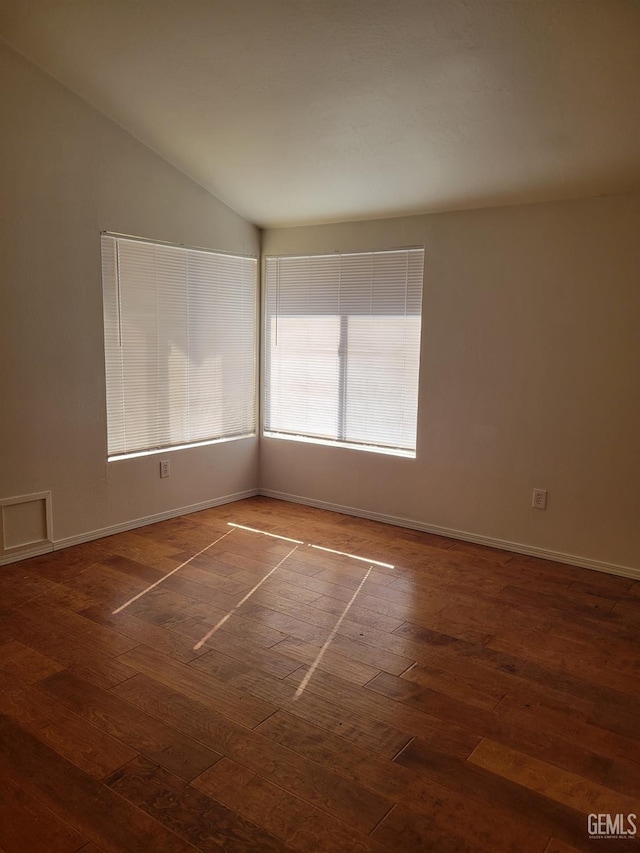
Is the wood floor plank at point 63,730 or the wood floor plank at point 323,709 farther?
the wood floor plank at point 323,709

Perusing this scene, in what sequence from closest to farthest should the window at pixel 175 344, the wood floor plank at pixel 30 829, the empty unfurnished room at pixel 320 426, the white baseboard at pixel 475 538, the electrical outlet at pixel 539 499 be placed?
the wood floor plank at pixel 30 829, the empty unfurnished room at pixel 320 426, the white baseboard at pixel 475 538, the electrical outlet at pixel 539 499, the window at pixel 175 344

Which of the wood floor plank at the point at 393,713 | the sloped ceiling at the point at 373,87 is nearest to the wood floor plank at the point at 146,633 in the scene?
the wood floor plank at the point at 393,713

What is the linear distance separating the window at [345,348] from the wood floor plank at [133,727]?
270 cm

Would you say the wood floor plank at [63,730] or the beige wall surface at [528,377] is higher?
the beige wall surface at [528,377]

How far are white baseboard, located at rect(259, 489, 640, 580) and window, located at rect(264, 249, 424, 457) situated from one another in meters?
0.49

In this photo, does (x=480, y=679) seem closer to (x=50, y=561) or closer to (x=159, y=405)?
(x=50, y=561)

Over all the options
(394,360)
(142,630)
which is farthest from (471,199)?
(142,630)

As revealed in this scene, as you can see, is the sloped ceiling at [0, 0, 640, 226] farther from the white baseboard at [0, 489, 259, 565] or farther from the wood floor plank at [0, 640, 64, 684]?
the wood floor plank at [0, 640, 64, 684]

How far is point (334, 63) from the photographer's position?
2906 mm

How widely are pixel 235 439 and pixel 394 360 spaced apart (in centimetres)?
146

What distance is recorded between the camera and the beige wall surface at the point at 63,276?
346 centimetres

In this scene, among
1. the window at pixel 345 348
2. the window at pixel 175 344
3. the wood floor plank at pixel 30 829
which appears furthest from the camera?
the window at pixel 345 348

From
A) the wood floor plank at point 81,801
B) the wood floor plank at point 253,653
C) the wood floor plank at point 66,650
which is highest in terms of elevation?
the wood floor plank at point 66,650

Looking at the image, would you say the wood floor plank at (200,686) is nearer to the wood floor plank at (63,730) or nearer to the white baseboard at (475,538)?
the wood floor plank at (63,730)
